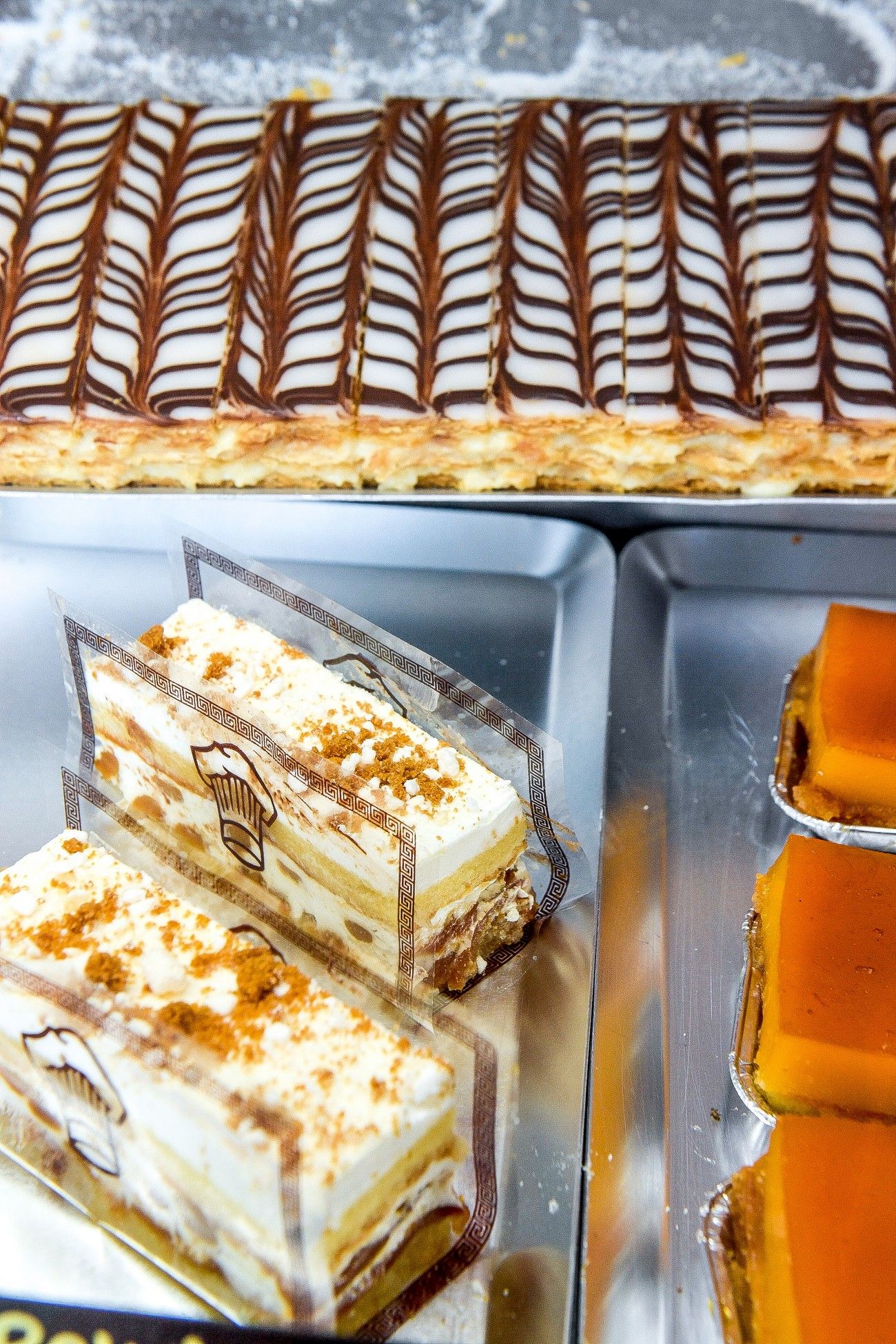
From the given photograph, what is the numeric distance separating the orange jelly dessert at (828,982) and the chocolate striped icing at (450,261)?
1.17 m

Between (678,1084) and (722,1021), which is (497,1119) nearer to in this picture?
(678,1084)

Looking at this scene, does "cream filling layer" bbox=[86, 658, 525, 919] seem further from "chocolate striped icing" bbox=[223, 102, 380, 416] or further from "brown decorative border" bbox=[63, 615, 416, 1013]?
"chocolate striped icing" bbox=[223, 102, 380, 416]

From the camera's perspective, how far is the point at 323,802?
196 centimetres

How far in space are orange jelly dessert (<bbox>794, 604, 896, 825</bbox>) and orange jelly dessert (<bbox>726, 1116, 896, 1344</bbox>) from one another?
2.25ft

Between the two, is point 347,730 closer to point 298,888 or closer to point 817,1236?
point 298,888

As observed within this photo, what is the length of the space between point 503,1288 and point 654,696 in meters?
1.31

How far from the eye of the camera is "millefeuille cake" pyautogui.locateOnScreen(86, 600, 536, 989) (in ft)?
6.39

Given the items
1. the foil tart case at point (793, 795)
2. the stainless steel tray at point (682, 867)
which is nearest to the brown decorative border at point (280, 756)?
the stainless steel tray at point (682, 867)

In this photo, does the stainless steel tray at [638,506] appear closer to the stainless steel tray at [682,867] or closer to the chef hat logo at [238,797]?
the stainless steel tray at [682,867]

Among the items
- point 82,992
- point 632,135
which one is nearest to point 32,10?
point 632,135

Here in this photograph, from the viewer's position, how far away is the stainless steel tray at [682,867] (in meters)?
1.82

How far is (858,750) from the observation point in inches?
86.5

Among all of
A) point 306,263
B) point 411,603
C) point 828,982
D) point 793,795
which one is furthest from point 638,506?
point 828,982

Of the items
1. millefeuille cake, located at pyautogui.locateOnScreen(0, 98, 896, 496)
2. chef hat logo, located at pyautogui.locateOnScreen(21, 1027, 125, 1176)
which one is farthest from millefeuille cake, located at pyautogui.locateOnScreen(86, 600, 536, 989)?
millefeuille cake, located at pyautogui.locateOnScreen(0, 98, 896, 496)
